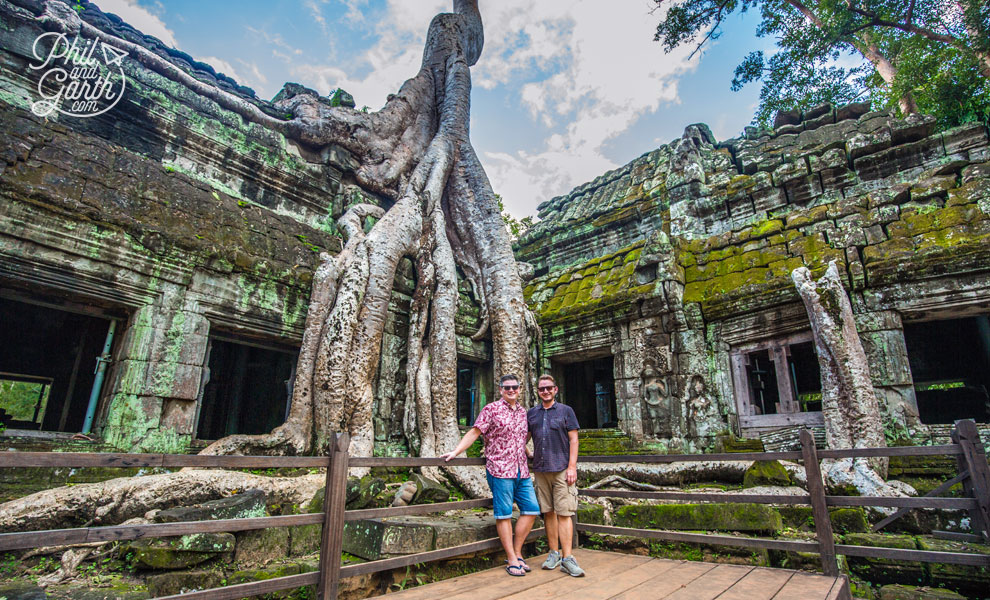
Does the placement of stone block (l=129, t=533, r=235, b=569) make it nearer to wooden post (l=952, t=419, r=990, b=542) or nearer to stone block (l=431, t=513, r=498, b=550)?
stone block (l=431, t=513, r=498, b=550)

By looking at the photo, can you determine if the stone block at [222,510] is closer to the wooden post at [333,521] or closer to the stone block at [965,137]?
the wooden post at [333,521]

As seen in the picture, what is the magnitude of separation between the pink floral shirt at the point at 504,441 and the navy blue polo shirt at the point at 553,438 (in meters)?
0.11

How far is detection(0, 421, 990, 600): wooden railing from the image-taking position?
173 centimetres

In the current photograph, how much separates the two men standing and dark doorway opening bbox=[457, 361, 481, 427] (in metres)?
3.56

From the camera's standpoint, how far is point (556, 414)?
125 inches

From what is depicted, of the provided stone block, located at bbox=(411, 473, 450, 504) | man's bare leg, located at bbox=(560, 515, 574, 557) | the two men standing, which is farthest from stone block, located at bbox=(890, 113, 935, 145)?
stone block, located at bbox=(411, 473, 450, 504)

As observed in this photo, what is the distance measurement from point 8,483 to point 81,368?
4.41m

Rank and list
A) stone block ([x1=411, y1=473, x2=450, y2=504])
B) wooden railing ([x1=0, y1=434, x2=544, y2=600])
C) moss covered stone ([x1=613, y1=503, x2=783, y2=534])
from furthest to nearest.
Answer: stone block ([x1=411, y1=473, x2=450, y2=504]), moss covered stone ([x1=613, y1=503, x2=783, y2=534]), wooden railing ([x1=0, y1=434, x2=544, y2=600])

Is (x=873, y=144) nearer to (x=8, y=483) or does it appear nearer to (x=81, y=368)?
(x=8, y=483)

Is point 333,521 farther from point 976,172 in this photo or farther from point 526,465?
point 976,172

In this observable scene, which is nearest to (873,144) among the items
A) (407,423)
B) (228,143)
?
(407,423)

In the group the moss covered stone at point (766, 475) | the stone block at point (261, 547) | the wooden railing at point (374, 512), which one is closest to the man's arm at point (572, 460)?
the wooden railing at point (374, 512)

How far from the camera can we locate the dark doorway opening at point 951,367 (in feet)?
25.0

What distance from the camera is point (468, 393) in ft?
23.4
